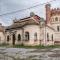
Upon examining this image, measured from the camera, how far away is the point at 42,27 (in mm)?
13094

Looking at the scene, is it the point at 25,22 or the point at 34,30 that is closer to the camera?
the point at 25,22

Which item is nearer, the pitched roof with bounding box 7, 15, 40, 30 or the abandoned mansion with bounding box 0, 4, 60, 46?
the pitched roof with bounding box 7, 15, 40, 30

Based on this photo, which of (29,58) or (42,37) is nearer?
(29,58)

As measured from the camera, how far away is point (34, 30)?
532 inches

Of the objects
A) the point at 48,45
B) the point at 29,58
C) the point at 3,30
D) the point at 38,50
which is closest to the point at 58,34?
the point at 48,45

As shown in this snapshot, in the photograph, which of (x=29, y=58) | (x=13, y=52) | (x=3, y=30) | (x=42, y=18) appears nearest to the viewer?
(x=29, y=58)

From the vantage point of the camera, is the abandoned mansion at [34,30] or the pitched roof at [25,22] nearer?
the pitched roof at [25,22]

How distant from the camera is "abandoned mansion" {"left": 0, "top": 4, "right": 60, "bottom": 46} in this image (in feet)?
41.0

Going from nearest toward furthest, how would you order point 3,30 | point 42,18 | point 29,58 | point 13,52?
point 29,58 → point 13,52 → point 3,30 → point 42,18

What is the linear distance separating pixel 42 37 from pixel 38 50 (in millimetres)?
1079

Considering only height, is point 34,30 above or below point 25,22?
below

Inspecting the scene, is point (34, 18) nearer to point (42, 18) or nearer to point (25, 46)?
point (42, 18)

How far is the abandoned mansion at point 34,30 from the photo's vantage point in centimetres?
1249

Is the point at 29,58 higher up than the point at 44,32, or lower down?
lower down
